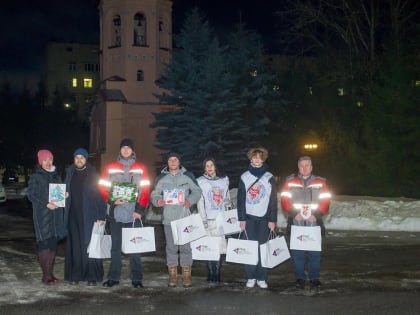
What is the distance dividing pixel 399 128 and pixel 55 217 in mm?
19252

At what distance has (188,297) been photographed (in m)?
8.66

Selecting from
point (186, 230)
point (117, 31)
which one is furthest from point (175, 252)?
point (117, 31)

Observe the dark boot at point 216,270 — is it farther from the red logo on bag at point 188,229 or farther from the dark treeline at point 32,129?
the dark treeline at point 32,129

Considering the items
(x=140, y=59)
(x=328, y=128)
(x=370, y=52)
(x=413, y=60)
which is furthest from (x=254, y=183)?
(x=140, y=59)

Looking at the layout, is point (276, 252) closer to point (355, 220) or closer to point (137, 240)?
point (137, 240)

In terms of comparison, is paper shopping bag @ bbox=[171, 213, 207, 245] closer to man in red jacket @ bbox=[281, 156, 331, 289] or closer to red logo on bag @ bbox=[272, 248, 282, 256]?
red logo on bag @ bbox=[272, 248, 282, 256]

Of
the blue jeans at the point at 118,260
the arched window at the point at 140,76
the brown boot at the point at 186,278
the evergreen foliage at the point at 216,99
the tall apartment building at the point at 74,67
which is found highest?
the tall apartment building at the point at 74,67

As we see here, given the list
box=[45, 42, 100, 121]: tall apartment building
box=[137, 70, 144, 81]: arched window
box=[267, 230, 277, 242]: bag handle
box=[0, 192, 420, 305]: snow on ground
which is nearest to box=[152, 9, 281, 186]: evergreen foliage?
box=[137, 70, 144, 81]: arched window

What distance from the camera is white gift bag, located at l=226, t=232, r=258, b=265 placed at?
30.8 ft

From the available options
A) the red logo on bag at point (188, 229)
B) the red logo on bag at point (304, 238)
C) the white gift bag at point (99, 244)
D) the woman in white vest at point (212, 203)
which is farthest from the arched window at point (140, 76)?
the red logo on bag at point (304, 238)

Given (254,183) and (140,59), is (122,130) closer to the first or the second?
(140,59)

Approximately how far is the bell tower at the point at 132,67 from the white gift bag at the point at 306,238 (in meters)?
37.5

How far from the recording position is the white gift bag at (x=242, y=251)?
938cm

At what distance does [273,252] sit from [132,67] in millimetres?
39929
